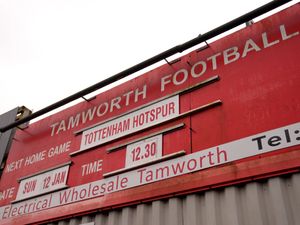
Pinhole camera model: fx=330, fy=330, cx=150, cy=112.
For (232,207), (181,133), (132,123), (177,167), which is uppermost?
(132,123)

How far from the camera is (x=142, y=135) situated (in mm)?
5082

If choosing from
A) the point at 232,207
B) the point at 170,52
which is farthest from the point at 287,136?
the point at 170,52

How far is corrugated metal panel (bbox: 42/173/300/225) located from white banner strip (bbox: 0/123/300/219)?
0.34 metres

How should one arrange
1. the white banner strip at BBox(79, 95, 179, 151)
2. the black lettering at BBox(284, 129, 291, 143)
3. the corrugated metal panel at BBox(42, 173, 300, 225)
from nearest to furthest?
the corrugated metal panel at BBox(42, 173, 300, 225), the black lettering at BBox(284, 129, 291, 143), the white banner strip at BBox(79, 95, 179, 151)

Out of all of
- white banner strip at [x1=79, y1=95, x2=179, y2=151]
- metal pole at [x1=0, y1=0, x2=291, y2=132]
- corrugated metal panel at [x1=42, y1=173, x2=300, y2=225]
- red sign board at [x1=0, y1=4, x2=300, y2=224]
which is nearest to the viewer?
corrugated metal panel at [x1=42, y1=173, x2=300, y2=225]

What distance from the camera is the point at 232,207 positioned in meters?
3.52

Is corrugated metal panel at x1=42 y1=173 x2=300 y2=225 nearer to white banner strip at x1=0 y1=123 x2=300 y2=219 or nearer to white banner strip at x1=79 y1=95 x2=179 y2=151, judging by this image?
white banner strip at x1=0 y1=123 x2=300 y2=219

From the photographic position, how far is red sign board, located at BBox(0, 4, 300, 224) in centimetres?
379

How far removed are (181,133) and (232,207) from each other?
1.35 meters

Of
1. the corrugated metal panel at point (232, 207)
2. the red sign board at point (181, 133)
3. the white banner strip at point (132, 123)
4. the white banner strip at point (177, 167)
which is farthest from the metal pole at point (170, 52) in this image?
the corrugated metal panel at point (232, 207)

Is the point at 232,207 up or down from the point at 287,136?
down

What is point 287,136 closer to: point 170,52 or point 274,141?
point 274,141

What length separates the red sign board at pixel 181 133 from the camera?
379 cm

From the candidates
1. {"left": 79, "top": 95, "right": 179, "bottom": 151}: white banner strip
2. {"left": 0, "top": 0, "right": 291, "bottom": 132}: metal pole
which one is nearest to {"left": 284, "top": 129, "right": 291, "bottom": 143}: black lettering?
{"left": 79, "top": 95, "right": 179, "bottom": 151}: white banner strip
